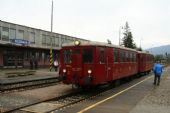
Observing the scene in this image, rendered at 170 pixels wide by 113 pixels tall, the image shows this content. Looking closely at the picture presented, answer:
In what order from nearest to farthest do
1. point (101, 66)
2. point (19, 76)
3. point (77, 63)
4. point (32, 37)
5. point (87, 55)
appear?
point (87, 55) → point (77, 63) → point (101, 66) → point (19, 76) → point (32, 37)

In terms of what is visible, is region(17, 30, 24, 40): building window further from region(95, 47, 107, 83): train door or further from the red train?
region(95, 47, 107, 83): train door

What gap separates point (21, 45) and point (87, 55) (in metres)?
27.1

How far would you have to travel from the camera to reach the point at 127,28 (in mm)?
103125

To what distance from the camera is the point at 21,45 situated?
40781 mm

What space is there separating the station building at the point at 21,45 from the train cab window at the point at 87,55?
875 inches

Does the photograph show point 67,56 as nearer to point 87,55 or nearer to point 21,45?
point 87,55

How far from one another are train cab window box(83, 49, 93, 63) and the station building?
73.0ft

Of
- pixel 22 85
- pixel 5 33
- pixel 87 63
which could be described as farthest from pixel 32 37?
pixel 87 63

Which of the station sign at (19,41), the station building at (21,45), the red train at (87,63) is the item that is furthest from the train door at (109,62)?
the station sign at (19,41)

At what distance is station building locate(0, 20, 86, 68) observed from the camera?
39.2 meters

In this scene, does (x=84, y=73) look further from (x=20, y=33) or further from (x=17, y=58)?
(x=20, y=33)

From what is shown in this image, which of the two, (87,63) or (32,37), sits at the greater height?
(32,37)

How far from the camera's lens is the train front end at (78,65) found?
14920mm

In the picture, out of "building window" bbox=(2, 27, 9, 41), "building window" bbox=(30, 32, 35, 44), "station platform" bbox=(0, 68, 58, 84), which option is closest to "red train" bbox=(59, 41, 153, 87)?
"station platform" bbox=(0, 68, 58, 84)
